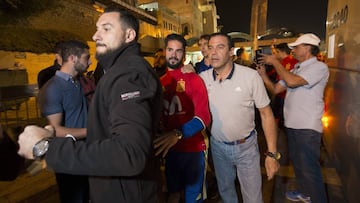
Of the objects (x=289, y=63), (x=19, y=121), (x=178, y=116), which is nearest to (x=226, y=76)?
(x=178, y=116)

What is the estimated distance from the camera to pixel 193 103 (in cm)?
307

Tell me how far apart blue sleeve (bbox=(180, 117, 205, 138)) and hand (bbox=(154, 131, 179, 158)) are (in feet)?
0.54

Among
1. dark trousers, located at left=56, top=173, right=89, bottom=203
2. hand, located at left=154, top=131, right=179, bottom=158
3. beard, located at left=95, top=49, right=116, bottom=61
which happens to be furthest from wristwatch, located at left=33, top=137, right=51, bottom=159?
dark trousers, located at left=56, top=173, right=89, bottom=203

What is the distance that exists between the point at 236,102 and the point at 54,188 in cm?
355

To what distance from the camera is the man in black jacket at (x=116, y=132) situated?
129cm

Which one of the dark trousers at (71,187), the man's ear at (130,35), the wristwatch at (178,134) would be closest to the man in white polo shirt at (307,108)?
the wristwatch at (178,134)

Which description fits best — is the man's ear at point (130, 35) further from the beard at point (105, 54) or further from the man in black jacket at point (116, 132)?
the beard at point (105, 54)

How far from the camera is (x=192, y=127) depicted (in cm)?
276

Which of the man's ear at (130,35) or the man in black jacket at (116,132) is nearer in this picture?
the man in black jacket at (116,132)

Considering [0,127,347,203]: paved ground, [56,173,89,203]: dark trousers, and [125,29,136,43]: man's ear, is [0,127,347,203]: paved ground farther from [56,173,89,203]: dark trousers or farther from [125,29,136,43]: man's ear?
[125,29,136,43]: man's ear

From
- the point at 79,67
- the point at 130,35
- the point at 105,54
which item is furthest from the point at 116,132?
the point at 79,67

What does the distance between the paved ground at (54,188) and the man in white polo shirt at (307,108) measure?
2.42ft

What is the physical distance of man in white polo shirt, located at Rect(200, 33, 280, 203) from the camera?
2.87 m

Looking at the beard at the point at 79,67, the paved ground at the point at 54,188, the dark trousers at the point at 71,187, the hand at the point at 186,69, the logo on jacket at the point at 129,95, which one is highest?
the beard at the point at 79,67
